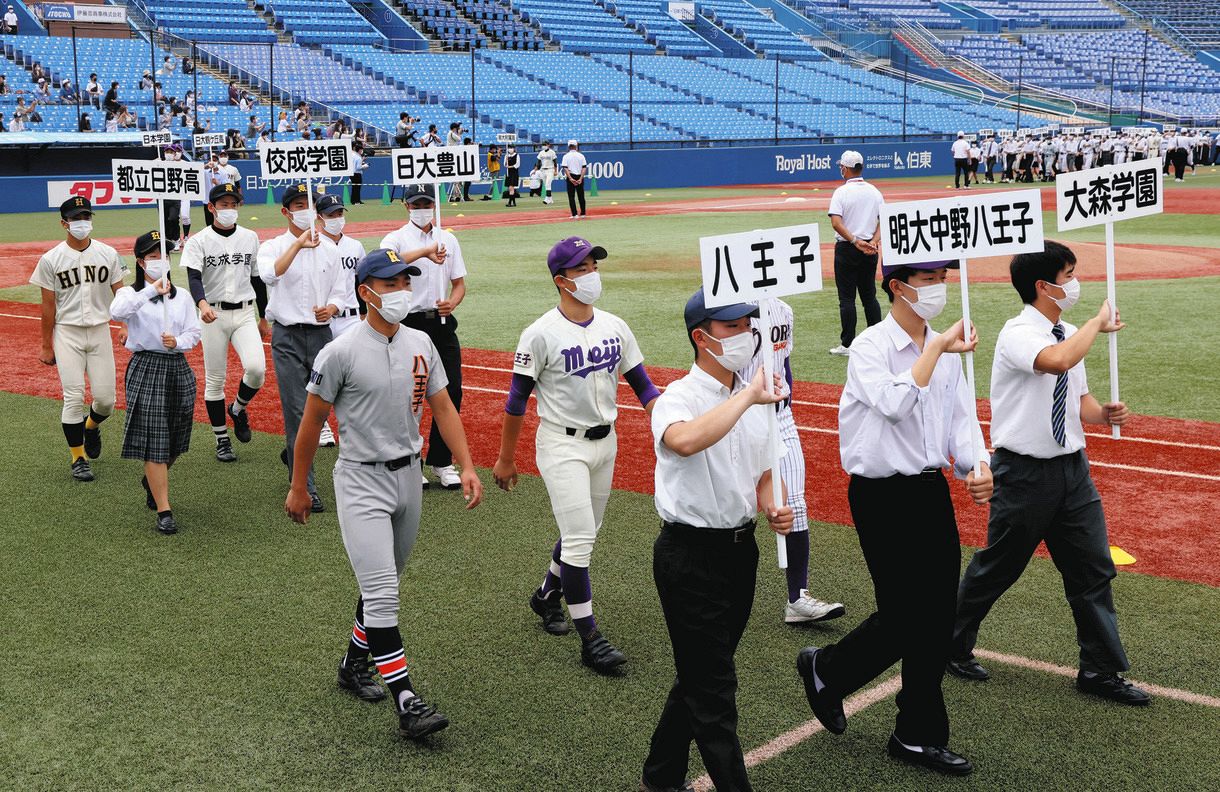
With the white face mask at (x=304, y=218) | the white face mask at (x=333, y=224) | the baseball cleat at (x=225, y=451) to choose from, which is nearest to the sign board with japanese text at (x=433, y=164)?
the white face mask at (x=333, y=224)

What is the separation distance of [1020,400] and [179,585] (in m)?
5.01

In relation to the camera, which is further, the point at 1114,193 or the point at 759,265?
the point at 1114,193

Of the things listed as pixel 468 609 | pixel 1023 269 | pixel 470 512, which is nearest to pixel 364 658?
pixel 468 609

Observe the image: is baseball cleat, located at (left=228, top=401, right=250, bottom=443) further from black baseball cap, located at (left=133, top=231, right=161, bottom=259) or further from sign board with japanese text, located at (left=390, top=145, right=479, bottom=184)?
sign board with japanese text, located at (left=390, top=145, right=479, bottom=184)

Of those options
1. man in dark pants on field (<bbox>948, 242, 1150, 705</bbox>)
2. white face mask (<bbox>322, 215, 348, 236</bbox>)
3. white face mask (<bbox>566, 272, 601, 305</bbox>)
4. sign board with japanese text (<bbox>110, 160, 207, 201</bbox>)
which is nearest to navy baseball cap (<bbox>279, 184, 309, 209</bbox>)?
white face mask (<bbox>322, 215, 348, 236</bbox>)

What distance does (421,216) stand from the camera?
9992mm

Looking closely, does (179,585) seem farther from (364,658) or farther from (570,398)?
(570,398)

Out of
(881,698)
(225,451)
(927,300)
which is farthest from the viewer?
(225,451)

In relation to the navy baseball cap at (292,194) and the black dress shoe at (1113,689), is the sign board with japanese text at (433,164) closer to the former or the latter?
the navy baseball cap at (292,194)

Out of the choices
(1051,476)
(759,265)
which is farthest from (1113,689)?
(759,265)

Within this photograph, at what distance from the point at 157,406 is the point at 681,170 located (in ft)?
140

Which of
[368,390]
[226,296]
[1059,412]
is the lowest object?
[1059,412]

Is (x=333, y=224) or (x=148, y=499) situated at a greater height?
(x=333, y=224)

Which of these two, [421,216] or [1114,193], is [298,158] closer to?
[421,216]
